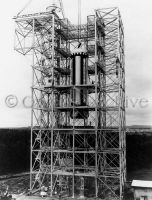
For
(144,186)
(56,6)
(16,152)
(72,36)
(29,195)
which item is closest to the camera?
(144,186)

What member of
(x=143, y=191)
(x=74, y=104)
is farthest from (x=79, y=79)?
(x=143, y=191)

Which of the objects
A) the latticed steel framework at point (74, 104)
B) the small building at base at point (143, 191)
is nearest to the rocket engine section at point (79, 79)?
the latticed steel framework at point (74, 104)

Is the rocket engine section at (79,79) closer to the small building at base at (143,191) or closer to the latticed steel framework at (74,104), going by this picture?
the latticed steel framework at (74,104)

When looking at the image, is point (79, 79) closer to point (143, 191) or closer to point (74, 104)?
point (74, 104)

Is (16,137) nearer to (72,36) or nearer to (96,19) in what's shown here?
(72,36)

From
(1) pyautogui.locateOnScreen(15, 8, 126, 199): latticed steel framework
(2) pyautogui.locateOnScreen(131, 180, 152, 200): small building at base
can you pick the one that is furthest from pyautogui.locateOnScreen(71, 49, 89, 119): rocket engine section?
(2) pyautogui.locateOnScreen(131, 180, 152, 200): small building at base

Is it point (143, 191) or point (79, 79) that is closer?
point (143, 191)

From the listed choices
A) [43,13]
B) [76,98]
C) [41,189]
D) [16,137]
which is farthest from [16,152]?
[43,13]

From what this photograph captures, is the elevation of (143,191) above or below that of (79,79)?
below
